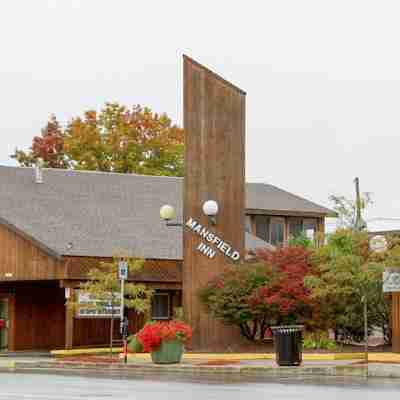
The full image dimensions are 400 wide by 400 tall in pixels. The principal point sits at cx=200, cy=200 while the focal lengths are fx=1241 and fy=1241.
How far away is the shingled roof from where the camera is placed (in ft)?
144

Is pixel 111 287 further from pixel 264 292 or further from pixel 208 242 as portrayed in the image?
pixel 264 292

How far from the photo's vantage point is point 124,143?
79.3 m

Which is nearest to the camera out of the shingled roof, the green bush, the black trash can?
the black trash can

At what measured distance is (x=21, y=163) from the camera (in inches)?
3312

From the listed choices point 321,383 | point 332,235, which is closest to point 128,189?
point 332,235

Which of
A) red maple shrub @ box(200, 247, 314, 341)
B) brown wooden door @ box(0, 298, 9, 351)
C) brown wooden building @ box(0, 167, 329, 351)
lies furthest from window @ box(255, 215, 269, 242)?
red maple shrub @ box(200, 247, 314, 341)

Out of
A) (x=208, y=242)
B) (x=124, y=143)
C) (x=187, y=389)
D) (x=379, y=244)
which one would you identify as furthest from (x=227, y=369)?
(x=124, y=143)

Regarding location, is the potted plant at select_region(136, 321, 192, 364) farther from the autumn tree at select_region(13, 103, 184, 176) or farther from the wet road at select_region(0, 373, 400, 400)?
the autumn tree at select_region(13, 103, 184, 176)

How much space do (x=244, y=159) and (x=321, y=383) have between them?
1456 centimetres

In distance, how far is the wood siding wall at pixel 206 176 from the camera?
39.3 meters

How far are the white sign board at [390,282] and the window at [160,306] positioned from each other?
54.5 feet

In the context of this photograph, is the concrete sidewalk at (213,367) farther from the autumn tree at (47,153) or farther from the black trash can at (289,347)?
the autumn tree at (47,153)

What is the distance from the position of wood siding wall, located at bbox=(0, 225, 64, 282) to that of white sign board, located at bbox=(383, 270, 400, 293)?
1387 cm

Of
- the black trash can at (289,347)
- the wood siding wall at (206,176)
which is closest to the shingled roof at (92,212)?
the wood siding wall at (206,176)
